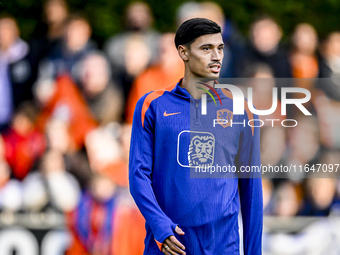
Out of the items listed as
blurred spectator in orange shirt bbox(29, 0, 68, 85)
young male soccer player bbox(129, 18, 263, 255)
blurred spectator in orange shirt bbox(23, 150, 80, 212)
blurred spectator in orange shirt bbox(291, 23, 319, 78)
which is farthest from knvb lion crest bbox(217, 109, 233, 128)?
blurred spectator in orange shirt bbox(29, 0, 68, 85)

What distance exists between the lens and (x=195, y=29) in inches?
91.3

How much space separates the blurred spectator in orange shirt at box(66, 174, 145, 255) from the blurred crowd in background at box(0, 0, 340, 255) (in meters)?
0.01

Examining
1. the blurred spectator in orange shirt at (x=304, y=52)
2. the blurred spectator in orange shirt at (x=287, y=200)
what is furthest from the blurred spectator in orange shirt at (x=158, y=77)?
the blurred spectator in orange shirt at (x=287, y=200)

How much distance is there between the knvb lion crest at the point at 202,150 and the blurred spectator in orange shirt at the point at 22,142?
3099mm

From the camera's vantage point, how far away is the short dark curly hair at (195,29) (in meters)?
2.30

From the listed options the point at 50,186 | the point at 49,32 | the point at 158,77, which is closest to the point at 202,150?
the point at 158,77

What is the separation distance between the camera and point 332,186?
15.7ft

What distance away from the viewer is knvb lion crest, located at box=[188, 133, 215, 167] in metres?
2.29

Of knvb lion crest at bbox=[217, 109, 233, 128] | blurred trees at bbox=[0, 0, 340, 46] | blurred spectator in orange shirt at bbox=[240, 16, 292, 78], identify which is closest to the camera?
knvb lion crest at bbox=[217, 109, 233, 128]

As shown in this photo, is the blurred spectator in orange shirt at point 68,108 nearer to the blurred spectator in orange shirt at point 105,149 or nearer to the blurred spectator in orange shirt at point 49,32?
the blurred spectator in orange shirt at point 105,149

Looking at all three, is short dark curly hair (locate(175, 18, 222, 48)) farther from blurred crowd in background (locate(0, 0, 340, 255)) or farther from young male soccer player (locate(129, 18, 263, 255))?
blurred crowd in background (locate(0, 0, 340, 255))

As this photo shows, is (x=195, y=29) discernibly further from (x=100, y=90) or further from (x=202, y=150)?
(x=100, y=90)

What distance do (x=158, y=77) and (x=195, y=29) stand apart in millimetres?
2609

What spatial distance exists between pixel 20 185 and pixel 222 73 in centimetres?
258
